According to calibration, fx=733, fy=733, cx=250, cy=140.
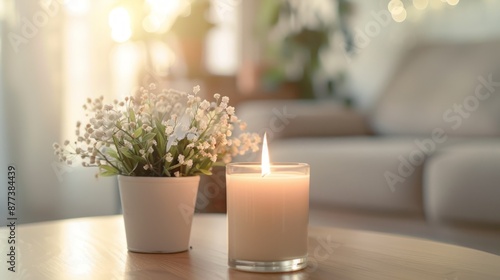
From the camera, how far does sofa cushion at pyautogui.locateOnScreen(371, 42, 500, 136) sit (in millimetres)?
2492

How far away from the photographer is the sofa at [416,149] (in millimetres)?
1916

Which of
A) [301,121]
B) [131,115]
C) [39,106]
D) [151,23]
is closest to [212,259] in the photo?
[131,115]

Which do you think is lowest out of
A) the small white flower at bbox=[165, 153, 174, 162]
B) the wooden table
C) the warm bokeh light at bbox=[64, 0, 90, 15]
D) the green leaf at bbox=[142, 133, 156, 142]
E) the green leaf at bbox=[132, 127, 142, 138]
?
the wooden table

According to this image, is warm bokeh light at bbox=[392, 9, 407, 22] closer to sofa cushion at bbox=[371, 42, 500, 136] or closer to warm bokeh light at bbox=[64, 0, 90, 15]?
sofa cushion at bbox=[371, 42, 500, 136]

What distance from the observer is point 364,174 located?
214cm

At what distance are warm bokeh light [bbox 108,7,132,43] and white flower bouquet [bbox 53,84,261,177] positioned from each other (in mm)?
2342

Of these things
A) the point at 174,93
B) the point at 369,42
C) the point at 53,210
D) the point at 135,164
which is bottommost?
the point at 53,210

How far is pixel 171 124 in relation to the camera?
3.40 feet

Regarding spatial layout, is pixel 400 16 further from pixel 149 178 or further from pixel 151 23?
pixel 149 178

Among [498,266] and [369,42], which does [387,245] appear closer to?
[498,266]

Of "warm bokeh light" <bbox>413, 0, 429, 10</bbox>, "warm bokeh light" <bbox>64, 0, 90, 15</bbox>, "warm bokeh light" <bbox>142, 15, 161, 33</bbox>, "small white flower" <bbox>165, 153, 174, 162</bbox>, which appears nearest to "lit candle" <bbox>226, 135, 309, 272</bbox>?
"small white flower" <bbox>165, 153, 174, 162</bbox>

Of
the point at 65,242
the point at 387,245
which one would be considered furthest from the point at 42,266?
the point at 387,245

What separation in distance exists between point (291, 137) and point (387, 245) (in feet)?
5.23

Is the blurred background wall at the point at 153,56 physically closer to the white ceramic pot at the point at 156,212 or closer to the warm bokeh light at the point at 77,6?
the warm bokeh light at the point at 77,6
